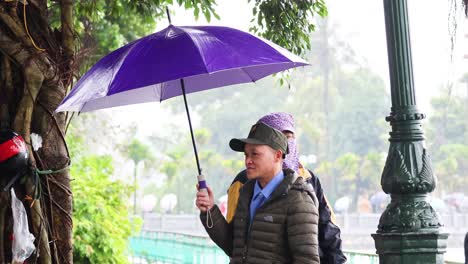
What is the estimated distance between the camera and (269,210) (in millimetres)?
4117

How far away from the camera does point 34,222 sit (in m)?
5.98

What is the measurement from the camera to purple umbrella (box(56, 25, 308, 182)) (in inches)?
175

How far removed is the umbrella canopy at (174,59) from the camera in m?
4.45

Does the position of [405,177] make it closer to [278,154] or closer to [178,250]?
[278,154]

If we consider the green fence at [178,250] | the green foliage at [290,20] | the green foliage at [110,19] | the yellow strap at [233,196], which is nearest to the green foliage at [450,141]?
the green fence at [178,250]

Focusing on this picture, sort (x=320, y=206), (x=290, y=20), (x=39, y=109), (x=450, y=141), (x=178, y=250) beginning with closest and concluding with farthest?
(x=320, y=206)
(x=39, y=109)
(x=290, y=20)
(x=178, y=250)
(x=450, y=141)

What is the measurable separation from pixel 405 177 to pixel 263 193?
128 centimetres

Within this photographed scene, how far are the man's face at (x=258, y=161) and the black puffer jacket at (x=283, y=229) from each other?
0.10 meters

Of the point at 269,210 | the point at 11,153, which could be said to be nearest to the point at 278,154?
the point at 269,210

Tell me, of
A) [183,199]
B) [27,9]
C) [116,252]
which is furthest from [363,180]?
[27,9]

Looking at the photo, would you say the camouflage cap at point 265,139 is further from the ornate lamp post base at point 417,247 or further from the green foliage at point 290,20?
the green foliage at point 290,20

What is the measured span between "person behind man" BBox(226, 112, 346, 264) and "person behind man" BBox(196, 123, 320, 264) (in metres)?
0.26

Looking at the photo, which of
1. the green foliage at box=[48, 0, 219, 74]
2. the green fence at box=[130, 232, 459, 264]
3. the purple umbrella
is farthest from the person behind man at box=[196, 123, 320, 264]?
the green fence at box=[130, 232, 459, 264]

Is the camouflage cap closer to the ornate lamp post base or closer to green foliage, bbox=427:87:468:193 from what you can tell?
the ornate lamp post base
